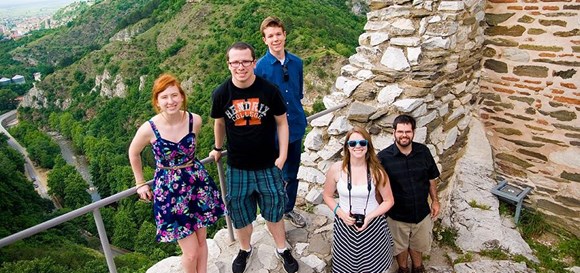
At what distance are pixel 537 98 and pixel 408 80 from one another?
4.77ft

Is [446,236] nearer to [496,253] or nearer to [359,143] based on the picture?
[496,253]

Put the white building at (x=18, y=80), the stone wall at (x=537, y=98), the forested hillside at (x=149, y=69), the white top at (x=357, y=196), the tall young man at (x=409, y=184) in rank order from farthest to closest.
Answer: the white building at (x=18, y=80)
the forested hillside at (x=149, y=69)
the stone wall at (x=537, y=98)
the tall young man at (x=409, y=184)
the white top at (x=357, y=196)

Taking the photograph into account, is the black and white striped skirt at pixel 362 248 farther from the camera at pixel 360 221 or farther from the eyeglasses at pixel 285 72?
the eyeglasses at pixel 285 72

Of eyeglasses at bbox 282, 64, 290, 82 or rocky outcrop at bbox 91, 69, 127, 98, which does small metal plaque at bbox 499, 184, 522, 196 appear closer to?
eyeglasses at bbox 282, 64, 290, 82

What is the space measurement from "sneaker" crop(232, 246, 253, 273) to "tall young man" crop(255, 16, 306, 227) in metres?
0.71

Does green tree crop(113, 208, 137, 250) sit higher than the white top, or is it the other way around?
the white top

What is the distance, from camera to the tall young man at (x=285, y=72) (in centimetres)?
268

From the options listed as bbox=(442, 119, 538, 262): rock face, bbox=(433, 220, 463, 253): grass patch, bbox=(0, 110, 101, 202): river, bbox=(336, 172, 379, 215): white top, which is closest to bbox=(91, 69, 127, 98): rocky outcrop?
bbox=(0, 110, 101, 202): river

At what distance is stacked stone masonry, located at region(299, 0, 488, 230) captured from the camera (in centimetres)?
371

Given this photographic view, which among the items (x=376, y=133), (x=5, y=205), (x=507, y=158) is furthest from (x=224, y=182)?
(x=5, y=205)

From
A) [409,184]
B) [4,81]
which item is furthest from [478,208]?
[4,81]

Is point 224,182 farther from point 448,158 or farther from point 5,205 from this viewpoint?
Answer: point 5,205

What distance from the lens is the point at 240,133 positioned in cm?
239

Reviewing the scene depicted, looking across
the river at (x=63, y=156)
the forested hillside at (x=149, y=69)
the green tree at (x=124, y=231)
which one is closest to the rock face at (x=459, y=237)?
the forested hillside at (x=149, y=69)
